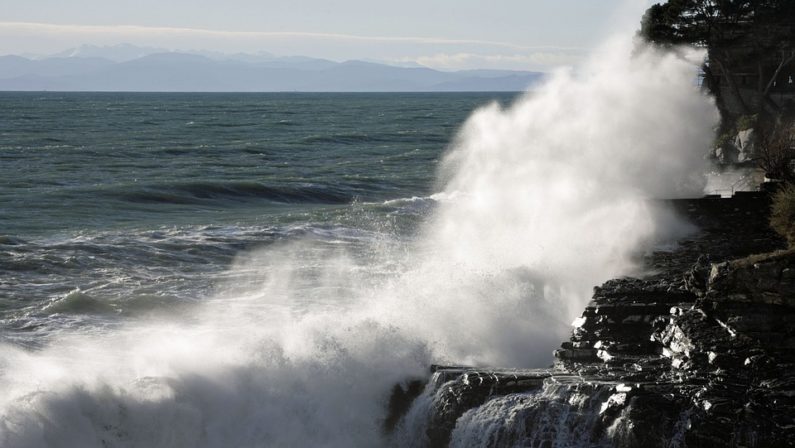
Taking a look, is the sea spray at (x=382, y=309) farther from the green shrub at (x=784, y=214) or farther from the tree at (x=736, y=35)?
the tree at (x=736, y=35)

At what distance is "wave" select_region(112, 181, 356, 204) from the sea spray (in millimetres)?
7853

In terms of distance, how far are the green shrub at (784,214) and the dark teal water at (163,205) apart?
1284 centimetres

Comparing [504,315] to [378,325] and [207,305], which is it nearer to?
[378,325]

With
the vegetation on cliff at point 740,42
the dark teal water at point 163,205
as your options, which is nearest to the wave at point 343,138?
the dark teal water at point 163,205

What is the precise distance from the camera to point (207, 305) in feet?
79.5

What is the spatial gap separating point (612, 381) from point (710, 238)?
10.1 metres

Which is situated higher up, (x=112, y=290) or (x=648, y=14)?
(x=648, y=14)

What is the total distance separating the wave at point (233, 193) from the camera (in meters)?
43.2

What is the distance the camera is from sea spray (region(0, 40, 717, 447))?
672 inches

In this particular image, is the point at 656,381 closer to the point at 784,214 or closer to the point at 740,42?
the point at 784,214

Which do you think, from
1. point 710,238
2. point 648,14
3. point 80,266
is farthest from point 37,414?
point 648,14

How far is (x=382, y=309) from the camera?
22734 millimetres

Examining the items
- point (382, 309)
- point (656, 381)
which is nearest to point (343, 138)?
point (382, 309)

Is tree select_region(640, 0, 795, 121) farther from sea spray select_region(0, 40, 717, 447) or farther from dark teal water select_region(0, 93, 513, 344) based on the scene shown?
dark teal water select_region(0, 93, 513, 344)
